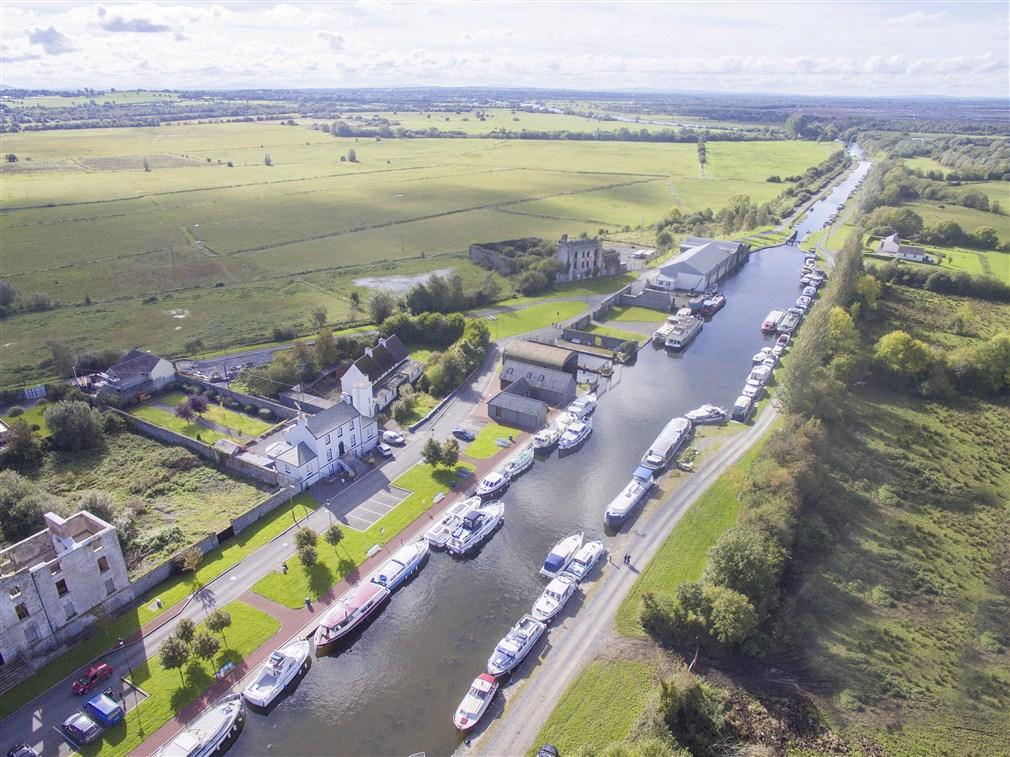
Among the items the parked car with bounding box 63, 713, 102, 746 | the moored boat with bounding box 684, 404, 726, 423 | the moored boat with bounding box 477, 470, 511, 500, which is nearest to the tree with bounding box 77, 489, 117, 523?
the parked car with bounding box 63, 713, 102, 746

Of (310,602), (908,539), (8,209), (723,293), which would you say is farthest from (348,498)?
(8,209)

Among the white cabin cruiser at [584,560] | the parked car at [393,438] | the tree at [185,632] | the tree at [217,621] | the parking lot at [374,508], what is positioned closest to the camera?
the tree at [185,632]

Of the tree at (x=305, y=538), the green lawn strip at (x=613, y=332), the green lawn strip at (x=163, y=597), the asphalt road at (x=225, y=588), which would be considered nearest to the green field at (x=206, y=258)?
the green lawn strip at (x=613, y=332)

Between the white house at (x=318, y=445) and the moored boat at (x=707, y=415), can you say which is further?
the moored boat at (x=707, y=415)

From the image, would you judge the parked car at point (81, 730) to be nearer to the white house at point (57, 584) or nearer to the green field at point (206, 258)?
the white house at point (57, 584)

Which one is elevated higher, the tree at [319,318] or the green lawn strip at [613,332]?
the tree at [319,318]

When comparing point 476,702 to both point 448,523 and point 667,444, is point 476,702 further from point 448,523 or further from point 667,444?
point 667,444
